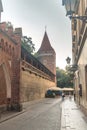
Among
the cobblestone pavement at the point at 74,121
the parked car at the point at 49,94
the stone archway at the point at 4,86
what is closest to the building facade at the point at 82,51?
the cobblestone pavement at the point at 74,121

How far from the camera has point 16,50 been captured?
84.4ft

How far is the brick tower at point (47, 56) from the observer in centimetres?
8250

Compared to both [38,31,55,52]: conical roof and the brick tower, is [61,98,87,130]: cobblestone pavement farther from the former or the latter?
[38,31,55,52]: conical roof

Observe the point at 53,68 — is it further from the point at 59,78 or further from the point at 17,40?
the point at 17,40

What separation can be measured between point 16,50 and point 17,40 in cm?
83

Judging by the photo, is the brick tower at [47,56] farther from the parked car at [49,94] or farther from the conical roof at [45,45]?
the parked car at [49,94]

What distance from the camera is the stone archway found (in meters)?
23.6

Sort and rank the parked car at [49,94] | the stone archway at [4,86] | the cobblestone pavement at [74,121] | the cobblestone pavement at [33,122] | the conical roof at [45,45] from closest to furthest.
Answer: the cobblestone pavement at [74,121], the cobblestone pavement at [33,122], the stone archway at [4,86], the parked car at [49,94], the conical roof at [45,45]

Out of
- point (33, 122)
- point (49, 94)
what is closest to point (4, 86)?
point (33, 122)

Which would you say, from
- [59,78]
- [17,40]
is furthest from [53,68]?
[17,40]

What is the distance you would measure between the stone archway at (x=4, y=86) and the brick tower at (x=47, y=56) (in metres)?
56.6

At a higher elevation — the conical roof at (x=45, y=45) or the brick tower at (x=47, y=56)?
the conical roof at (x=45, y=45)

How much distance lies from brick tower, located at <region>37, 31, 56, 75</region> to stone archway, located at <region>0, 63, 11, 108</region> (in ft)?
186

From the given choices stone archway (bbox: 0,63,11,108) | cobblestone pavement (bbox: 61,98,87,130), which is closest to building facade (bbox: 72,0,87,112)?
cobblestone pavement (bbox: 61,98,87,130)
